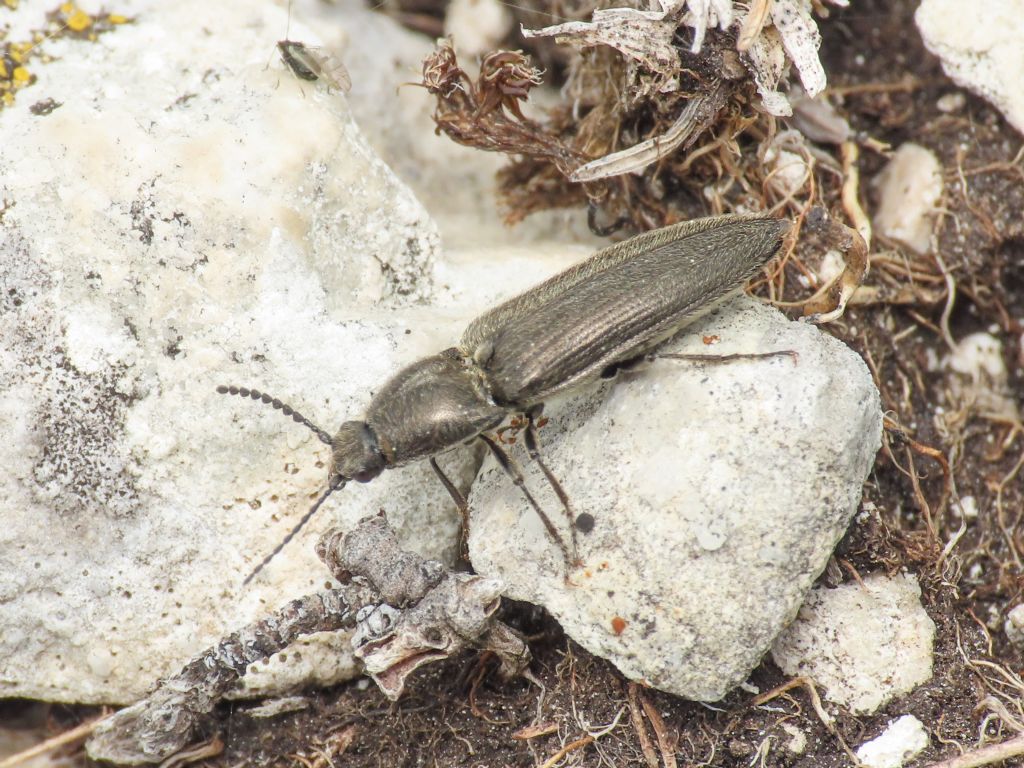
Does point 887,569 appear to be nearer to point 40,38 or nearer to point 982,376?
point 982,376

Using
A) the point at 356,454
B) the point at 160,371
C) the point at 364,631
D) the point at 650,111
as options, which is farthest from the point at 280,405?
the point at 650,111

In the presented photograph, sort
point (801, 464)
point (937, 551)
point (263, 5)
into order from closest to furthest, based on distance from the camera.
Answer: point (801, 464) < point (937, 551) < point (263, 5)

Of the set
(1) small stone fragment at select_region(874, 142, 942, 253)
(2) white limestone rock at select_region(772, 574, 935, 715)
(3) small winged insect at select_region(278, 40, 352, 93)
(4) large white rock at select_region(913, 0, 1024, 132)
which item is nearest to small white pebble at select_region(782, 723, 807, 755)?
(2) white limestone rock at select_region(772, 574, 935, 715)

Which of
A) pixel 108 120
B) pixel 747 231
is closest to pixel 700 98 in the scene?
pixel 747 231

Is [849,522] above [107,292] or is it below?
below

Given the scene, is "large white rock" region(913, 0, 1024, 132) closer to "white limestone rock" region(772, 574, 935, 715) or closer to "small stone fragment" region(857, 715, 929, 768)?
"white limestone rock" region(772, 574, 935, 715)

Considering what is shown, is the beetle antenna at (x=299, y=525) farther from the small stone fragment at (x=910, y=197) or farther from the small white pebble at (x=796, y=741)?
the small stone fragment at (x=910, y=197)

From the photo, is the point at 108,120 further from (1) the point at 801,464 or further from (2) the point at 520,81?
(1) the point at 801,464
